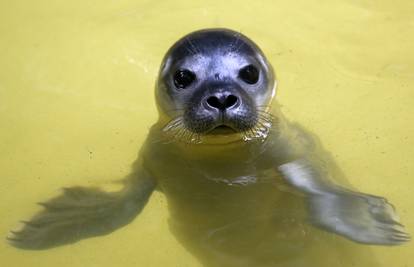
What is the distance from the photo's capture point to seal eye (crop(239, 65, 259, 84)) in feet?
10.7

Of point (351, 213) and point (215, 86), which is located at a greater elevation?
point (215, 86)

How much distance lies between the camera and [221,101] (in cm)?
297

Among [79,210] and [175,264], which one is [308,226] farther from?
[79,210]

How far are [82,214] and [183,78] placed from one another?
75cm

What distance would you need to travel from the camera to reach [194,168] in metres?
3.34

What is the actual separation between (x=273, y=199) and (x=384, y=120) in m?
0.85

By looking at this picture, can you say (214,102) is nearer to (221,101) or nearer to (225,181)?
(221,101)

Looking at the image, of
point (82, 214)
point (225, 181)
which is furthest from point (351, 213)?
point (82, 214)

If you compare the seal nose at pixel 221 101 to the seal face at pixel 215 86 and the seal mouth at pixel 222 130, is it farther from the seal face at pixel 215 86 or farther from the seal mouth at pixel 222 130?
the seal mouth at pixel 222 130

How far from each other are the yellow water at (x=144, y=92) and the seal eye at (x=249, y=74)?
50 cm

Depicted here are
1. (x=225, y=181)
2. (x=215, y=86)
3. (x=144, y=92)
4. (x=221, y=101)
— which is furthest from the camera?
(x=144, y=92)

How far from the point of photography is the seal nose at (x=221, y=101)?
2.97 meters

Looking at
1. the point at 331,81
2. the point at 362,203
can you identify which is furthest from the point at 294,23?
the point at 362,203

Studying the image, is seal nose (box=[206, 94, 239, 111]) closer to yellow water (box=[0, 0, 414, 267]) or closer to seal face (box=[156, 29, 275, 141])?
seal face (box=[156, 29, 275, 141])
